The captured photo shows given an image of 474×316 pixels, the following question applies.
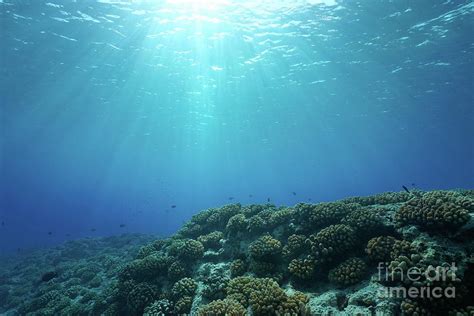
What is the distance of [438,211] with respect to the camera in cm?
779

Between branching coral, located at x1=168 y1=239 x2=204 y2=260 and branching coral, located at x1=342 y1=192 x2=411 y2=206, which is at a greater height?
branching coral, located at x1=342 y1=192 x2=411 y2=206

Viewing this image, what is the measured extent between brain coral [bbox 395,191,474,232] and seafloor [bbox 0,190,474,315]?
3 centimetres

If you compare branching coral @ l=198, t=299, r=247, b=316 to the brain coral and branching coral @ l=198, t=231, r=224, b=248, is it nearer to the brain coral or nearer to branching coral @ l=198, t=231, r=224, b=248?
branching coral @ l=198, t=231, r=224, b=248

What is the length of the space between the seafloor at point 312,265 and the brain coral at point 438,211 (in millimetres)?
26

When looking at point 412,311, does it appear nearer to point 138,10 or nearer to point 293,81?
point 138,10

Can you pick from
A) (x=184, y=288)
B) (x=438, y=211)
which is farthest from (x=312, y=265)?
(x=184, y=288)

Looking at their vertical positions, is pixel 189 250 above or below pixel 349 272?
below

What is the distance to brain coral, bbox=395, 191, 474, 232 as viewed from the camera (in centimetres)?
745

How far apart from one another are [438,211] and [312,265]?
147 inches

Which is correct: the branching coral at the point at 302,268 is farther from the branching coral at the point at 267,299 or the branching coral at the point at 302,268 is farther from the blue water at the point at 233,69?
the blue water at the point at 233,69

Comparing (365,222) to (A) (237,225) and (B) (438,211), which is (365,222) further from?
(A) (237,225)

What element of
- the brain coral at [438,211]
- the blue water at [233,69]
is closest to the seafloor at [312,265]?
the brain coral at [438,211]

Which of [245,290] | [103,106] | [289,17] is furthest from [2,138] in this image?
[245,290]

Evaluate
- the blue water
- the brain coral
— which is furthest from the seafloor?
the blue water
